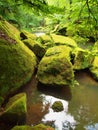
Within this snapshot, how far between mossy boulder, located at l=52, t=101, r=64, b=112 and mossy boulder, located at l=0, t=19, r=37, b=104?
5.47 ft

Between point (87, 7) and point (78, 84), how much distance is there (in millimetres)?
7162

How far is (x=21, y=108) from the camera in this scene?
24.3ft

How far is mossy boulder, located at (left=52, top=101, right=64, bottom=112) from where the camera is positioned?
340 inches

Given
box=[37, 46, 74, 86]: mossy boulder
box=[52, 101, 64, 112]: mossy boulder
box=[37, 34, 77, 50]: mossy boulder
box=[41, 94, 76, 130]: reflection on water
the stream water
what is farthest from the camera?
box=[37, 34, 77, 50]: mossy boulder

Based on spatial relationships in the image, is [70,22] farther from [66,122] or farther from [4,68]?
[4,68]

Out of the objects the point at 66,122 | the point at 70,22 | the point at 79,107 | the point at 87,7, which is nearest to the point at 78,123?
the point at 66,122

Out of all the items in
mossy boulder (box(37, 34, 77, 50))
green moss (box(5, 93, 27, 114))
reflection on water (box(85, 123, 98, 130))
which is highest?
green moss (box(5, 93, 27, 114))

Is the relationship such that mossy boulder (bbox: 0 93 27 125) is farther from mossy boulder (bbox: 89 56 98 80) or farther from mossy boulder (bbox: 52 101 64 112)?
mossy boulder (bbox: 89 56 98 80)

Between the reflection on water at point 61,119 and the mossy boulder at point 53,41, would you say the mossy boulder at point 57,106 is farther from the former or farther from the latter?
the mossy boulder at point 53,41

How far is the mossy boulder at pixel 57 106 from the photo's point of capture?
8.62 metres

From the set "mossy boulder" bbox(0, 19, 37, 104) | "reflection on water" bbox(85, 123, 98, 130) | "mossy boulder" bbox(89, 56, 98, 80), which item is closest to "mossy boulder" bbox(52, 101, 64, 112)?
"reflection on water" bbox(85, 123, 98, 130)

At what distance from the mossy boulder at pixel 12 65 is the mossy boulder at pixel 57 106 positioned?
5.47 feet

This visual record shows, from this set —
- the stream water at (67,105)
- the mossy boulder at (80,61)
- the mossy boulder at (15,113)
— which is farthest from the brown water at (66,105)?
the mossy boulder at (80,61)

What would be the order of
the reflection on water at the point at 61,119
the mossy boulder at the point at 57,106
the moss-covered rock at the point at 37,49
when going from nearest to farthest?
1. the reflection on water at the point at 61,119
2. the mossy boulder at the point at 57,106
3. the moss-covered rock at the point at 37,49
